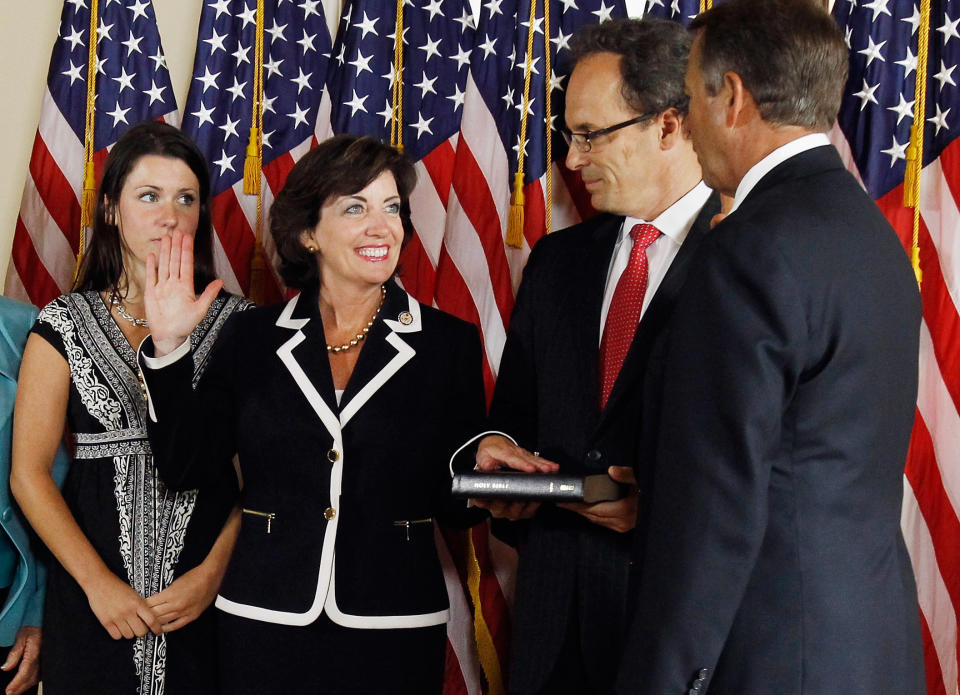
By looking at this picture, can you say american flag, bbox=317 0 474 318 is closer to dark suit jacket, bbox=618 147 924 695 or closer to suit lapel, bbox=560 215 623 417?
suit lapel, bbox=560 215 623 417

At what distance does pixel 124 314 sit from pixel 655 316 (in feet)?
4.23

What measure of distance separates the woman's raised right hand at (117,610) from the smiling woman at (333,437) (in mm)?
205

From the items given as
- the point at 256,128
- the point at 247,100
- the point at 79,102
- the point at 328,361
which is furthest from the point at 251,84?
the point at 328,361

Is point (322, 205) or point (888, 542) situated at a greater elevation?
point (322, 205)

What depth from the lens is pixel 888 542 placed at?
1455 mm

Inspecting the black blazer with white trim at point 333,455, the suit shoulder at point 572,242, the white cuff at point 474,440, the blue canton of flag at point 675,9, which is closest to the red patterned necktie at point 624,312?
the suit shoulder at point 572,242

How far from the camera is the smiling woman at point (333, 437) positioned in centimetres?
212

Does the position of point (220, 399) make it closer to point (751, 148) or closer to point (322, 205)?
point (322, 205)

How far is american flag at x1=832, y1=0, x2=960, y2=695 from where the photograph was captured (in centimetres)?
245

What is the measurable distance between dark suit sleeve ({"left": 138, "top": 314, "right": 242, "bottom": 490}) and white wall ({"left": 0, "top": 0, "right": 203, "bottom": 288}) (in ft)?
3.68

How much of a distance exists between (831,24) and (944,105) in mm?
1126

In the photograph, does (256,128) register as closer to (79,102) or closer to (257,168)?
(257,168)

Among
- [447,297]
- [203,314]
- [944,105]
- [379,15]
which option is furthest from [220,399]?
[944,105]

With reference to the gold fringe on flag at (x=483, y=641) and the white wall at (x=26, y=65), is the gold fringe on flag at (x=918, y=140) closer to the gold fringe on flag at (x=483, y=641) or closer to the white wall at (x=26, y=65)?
the gold fringe on flag at (x=483, y=641)
